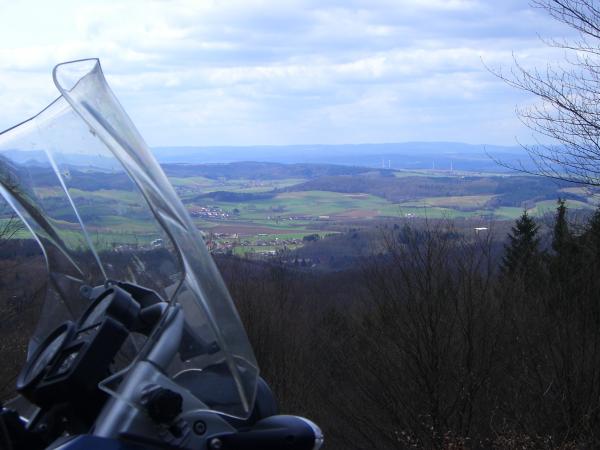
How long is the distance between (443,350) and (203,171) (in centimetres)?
6673

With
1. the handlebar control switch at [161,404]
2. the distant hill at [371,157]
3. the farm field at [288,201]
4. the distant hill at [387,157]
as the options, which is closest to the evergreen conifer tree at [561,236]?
the farm field at [288,201]

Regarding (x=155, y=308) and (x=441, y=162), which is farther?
(x=441, y=162)

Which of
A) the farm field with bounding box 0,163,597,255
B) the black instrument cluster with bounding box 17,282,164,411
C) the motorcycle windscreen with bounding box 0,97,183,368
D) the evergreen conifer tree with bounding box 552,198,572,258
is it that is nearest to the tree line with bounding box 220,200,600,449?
the evergreen conifer tree with bounding box 552,198,572,258

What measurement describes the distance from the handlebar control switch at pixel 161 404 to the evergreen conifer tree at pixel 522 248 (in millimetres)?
17539

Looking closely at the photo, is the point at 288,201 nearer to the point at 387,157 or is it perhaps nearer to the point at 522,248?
the point at 522,248

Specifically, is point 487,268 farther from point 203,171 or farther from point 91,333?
point 203,171

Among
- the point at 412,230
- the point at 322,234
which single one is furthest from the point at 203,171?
the point at 412,230

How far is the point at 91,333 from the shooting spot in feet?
7.84

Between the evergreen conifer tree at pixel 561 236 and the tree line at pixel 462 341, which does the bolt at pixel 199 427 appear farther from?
the evergreen conifer tree at pixel 561 236

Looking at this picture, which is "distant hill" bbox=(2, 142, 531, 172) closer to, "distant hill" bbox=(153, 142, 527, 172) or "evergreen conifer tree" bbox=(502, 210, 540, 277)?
"distant hill" bbox=(153, 142, 527, 172)

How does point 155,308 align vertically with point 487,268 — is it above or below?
above

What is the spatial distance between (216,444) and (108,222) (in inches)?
35.2

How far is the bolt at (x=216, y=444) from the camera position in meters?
2.14

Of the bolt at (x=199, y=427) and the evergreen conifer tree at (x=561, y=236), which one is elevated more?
the bolt at (x=199, y=427)
